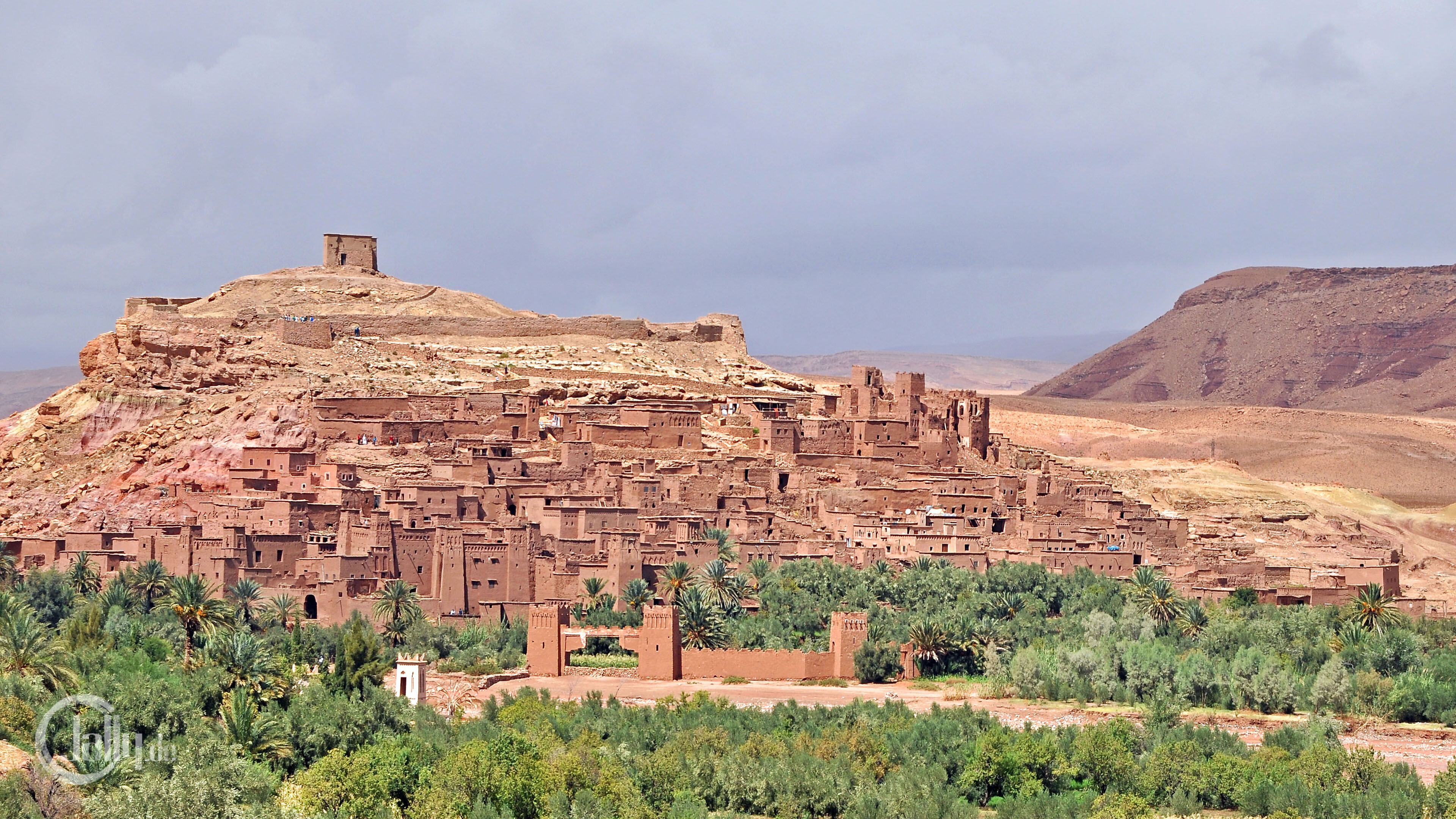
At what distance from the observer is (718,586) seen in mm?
50469

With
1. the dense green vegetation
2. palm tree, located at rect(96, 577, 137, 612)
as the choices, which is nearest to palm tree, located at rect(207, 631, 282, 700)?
the dense green vegetation

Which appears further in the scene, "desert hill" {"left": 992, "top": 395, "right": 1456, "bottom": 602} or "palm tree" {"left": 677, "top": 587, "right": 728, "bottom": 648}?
"desert hill" {"left": 992, "top": 395, "right": 1456, "bottom": 602}

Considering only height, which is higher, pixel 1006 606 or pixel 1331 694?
pixel 1006 606

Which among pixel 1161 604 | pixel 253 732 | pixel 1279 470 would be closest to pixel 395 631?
pixel 253 732

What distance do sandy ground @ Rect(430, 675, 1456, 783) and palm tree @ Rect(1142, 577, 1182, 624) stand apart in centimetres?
680

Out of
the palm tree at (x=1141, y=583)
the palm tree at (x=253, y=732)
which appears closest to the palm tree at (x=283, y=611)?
the palm tree at (x=253, y=732)

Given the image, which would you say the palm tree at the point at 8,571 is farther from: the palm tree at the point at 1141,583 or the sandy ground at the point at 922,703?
the palm tree at the point at 1141,583

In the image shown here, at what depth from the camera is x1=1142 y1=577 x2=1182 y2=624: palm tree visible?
51375 mm

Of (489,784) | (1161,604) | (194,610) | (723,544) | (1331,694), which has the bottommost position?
(489,784)

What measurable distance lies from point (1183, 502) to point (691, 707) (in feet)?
104

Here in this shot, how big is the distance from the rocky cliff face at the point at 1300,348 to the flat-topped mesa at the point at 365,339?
7481 centimetres

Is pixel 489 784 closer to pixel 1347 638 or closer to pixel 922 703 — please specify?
pixel 922 703

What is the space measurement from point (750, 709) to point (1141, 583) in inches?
582

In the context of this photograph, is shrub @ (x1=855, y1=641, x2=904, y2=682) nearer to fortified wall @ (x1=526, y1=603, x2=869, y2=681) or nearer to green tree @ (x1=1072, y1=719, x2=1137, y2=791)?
fortified wall @ (x1=526, y1=603, x2=869, y2=681)
